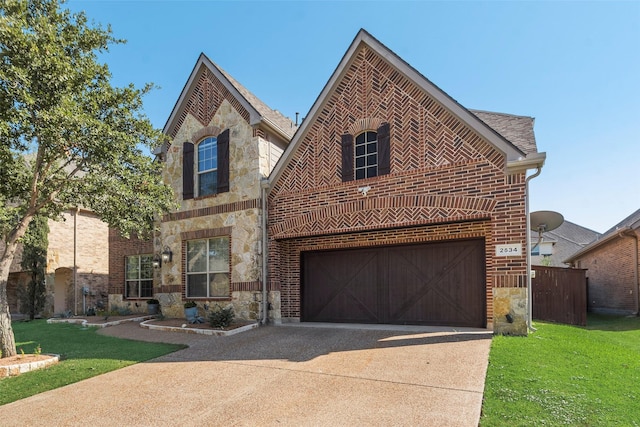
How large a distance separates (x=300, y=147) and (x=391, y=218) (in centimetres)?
354

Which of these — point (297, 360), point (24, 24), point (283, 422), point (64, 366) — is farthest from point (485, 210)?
point (24, 24)

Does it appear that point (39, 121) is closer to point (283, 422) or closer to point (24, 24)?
point (24, 24)

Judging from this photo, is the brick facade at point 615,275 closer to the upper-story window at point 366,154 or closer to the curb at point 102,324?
the upper-story window at point 366,154

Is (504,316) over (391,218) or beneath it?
beneath

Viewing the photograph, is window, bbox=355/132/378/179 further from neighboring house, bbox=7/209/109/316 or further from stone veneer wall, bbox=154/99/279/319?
neighboring house, bbox=7/209/109/316

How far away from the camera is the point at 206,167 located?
43.0 ft

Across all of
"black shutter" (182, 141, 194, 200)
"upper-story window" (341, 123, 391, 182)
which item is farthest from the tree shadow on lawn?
"black shutter" (182, 141, 194, 200)

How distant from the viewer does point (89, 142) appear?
7789mm

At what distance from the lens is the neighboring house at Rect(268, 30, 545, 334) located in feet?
27.7

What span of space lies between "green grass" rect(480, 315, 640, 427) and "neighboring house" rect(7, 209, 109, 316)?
18257 mm

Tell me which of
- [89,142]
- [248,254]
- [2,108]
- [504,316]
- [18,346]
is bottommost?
[18,346]

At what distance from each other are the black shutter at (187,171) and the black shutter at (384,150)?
668 centimetres

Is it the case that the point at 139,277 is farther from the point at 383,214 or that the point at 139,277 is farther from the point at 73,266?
the point at 383,214

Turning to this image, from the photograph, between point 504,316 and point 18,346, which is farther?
point 18,346
